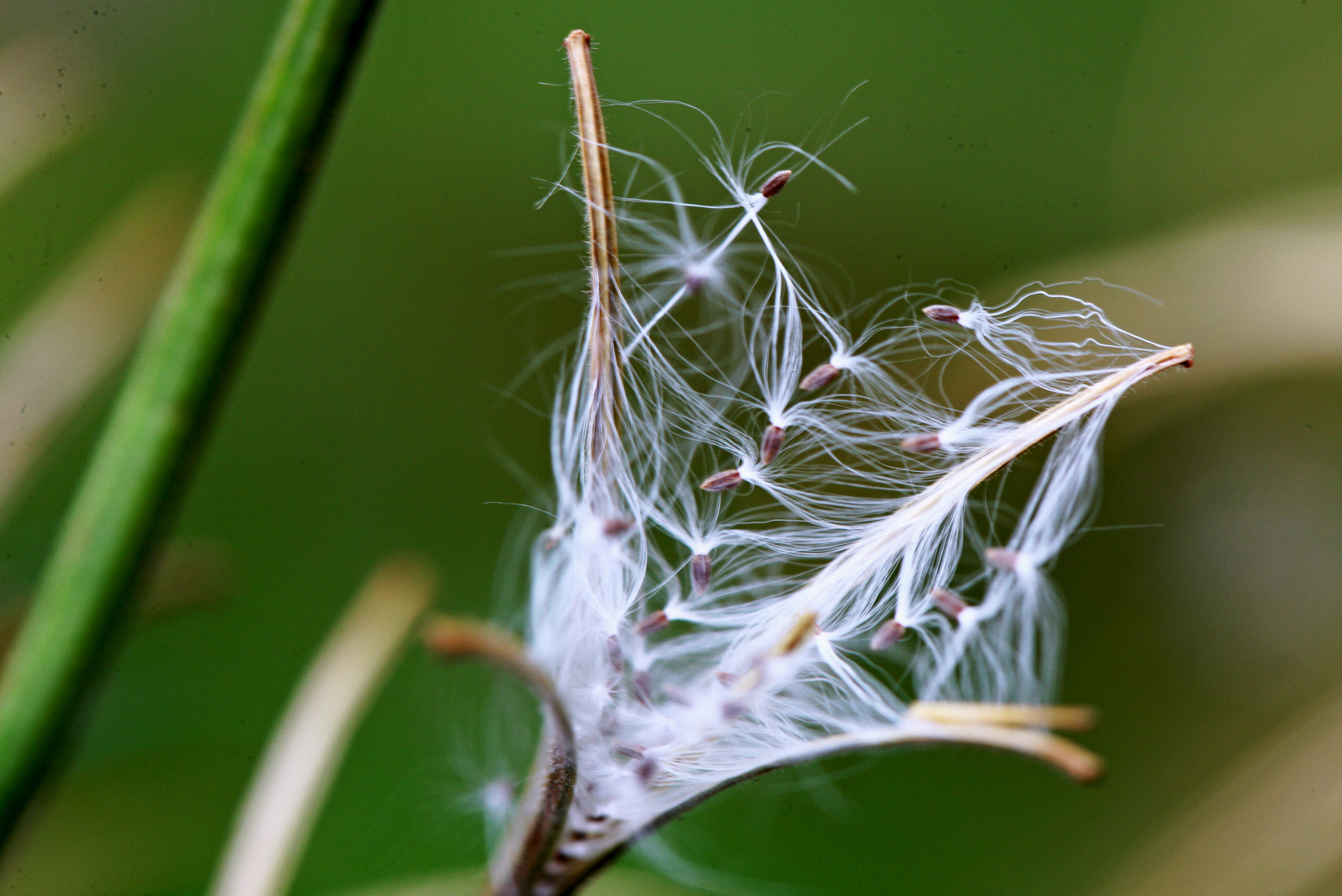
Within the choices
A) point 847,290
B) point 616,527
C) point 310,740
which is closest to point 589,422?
point 616,527

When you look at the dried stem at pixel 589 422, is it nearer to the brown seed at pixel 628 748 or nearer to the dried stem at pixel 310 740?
the brown seed at pixel 628 748

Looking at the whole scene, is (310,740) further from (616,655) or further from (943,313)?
(943,313)

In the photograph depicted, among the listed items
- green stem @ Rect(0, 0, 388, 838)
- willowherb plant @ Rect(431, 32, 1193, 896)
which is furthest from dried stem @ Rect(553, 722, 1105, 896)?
green stem @ Rect(0, 0, 388, 838)

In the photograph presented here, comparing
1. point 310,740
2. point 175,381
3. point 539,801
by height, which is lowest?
point 310,740

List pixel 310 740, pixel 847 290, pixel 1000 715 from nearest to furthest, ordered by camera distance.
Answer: pixel 1000 715 < pixel 310 740 < pixel 847 290

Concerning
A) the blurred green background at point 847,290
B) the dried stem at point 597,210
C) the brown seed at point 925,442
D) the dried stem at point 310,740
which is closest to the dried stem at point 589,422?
the dried stem at point 597,210

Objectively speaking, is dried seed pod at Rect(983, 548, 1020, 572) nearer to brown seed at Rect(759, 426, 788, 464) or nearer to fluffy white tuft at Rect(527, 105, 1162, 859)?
fluffy white tuft at Rect(527, 105, 1162, 859)
